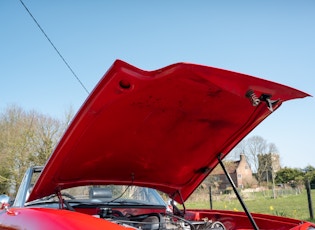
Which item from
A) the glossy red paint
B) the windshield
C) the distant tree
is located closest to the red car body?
the glossy red paint

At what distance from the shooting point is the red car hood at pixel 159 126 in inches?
81.5

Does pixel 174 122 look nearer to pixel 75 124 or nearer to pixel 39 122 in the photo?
pixel 75 124

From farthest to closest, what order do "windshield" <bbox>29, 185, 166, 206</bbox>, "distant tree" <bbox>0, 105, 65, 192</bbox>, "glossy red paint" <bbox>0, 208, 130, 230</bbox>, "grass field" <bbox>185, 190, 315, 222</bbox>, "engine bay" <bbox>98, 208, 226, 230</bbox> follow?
"distant tree" <bbox>0, 105, 65, 192</bbox> → "grass field" <bbox>185, 190, 315, 222</bbox> → "windshield" <bbox>29, 185, 166, 206</bbox> → "engine bay" <bbox>98, 208, 226, 230</bbox> → "glossy red paint" <bbox>0, 208, 130, 230</bbox>

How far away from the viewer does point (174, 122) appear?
9.21 ft

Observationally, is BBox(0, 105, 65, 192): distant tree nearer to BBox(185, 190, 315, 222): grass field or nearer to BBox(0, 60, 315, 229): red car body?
BBox(185, 190, 315, 222): grass field

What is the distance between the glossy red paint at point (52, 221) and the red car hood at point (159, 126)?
0.88 ft

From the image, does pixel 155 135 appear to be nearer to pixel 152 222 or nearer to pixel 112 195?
pixel 152 222


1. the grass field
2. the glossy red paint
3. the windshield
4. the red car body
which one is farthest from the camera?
the grass field

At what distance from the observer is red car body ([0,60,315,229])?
204 centimetres

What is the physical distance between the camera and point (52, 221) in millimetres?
2010

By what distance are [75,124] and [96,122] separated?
18 cm

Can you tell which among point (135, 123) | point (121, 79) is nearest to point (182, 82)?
point (121, 79)

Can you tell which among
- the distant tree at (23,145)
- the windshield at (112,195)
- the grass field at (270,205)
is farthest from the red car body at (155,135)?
the distant tree at (23,145)

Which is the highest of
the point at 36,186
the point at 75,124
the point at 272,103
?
the point at 272,103
